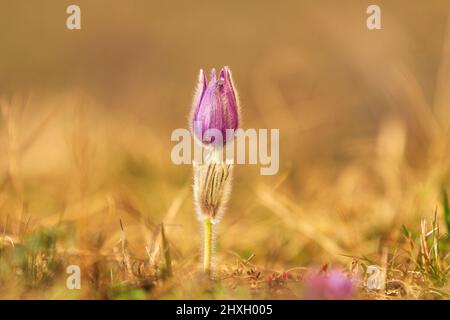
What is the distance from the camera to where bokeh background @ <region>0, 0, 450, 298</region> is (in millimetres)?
3346

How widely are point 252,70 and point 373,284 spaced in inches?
199

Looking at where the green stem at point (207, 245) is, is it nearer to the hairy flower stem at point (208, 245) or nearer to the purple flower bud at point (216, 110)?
the hairy flower stem at point (208, 245)

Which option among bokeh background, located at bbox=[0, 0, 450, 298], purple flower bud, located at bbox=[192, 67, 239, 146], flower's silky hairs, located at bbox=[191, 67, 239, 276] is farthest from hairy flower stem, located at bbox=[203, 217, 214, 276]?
purple flower bud, located at bbox=[192, 67, 239, 146]

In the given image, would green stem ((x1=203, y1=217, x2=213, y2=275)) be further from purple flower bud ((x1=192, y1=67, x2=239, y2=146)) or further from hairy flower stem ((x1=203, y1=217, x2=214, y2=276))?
purple flower bud ((x1=192, y1=67, x2=239, y2=146))

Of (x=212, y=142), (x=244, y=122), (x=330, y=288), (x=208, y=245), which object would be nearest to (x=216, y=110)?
(x=212, y=142)

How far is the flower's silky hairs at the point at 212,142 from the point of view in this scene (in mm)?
2285

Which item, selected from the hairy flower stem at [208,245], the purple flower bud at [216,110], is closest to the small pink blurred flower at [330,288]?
the hairy flower stem at [208,245]

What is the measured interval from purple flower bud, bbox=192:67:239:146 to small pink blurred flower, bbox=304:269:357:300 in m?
0.56

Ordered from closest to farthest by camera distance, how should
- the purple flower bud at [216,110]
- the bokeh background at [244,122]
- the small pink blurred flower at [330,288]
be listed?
the small pink blurred flower at [330,288], the purple flower bud at [216,110], the bokeh background at [244,122]

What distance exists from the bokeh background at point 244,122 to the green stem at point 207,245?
0.12 metres

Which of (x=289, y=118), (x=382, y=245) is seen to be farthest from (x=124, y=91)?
(x=382, y=245)

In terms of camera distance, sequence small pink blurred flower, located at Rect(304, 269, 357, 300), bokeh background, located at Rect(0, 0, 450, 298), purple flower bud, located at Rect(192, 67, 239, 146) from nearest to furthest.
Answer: small pink blurred flower, located at Rect(304, 269, 357, 300) < purple flower bud, located at Rect(192, 67, 239, 146) < bokeh background, located at Rect(0, 0, 450, 298)

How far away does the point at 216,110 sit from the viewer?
2277 millimetres
